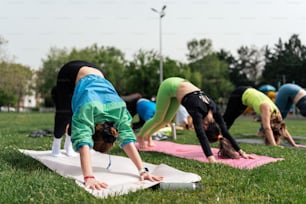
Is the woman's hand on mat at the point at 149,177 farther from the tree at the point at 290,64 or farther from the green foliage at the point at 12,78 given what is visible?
the green foliage at the point at 12,78

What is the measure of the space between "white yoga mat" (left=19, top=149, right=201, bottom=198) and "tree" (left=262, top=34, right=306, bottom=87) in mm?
17913

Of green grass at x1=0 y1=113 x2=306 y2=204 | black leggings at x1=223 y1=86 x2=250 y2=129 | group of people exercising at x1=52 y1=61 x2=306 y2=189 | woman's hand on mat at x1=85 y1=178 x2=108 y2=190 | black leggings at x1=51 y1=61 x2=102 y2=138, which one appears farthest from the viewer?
black leggings at x1=223 y1=86 x2=250 y2=129

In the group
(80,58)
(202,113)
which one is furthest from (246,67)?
(202,113)

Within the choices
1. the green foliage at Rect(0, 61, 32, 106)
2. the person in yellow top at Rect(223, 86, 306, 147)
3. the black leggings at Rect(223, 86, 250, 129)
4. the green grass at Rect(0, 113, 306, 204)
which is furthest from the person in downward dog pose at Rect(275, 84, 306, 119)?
the green foliage at Rect(0, 61, 32, 106)

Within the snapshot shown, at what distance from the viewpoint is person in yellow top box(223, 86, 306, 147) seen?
22.2 ft

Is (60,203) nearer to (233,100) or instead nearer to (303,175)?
(303,175)

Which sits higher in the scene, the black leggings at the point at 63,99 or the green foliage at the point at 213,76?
the black leggings at the point at 63,99

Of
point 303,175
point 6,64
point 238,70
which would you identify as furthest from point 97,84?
point 238,70

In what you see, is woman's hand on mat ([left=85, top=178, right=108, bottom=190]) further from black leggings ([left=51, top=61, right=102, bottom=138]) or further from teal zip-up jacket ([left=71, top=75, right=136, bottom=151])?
black leggings ([left=51, top=61, right=102, bottom=138])

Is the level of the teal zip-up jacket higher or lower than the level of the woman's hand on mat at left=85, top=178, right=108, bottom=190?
higher

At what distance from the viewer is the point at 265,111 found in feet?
22.5

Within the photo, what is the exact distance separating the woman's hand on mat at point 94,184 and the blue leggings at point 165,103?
2.78 metres

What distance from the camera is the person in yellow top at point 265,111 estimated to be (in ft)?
22.2

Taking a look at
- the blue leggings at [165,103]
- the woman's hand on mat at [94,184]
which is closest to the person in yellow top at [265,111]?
the blue leggings at [165,103]
